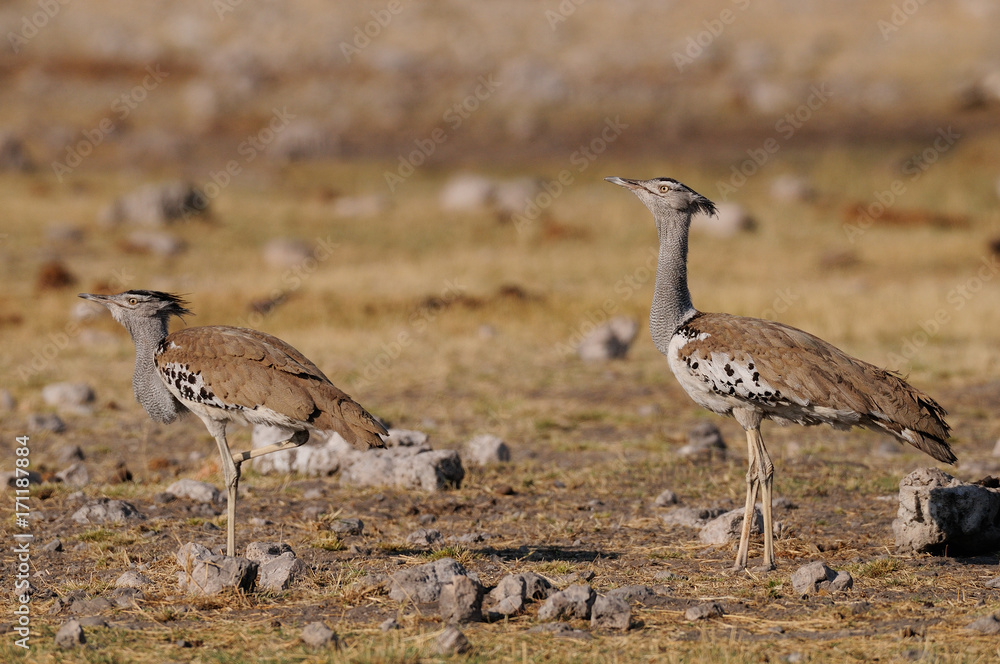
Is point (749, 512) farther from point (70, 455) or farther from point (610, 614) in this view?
point (70, 455)

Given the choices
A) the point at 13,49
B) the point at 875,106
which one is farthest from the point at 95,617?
the point at 13,49

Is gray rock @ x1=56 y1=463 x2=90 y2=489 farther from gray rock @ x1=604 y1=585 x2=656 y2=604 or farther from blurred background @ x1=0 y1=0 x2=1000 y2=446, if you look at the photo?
gray rock @ x1=604 y1=585 x2=656 y2=604

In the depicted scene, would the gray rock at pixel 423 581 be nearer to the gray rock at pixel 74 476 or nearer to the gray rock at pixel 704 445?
the gray rock at pixel 74 476

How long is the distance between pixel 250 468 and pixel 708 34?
3656cm

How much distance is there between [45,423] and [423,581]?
21.0ft

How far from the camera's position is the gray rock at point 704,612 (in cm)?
543

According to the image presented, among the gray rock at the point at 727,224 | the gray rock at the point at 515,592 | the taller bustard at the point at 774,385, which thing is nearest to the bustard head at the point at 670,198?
the taller bustard at the point at 774,385

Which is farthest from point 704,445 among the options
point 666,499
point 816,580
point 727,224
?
point 727,224

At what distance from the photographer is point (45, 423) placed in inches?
426

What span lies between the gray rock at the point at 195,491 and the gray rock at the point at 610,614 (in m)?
3.78

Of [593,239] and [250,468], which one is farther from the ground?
[593,239]

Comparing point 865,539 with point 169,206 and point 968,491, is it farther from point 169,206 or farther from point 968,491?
point 169,206

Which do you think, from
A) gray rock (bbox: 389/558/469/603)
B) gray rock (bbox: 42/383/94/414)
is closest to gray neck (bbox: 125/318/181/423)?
gray rock (bbox: 389/558/469/603)

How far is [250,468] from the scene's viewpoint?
924cm
